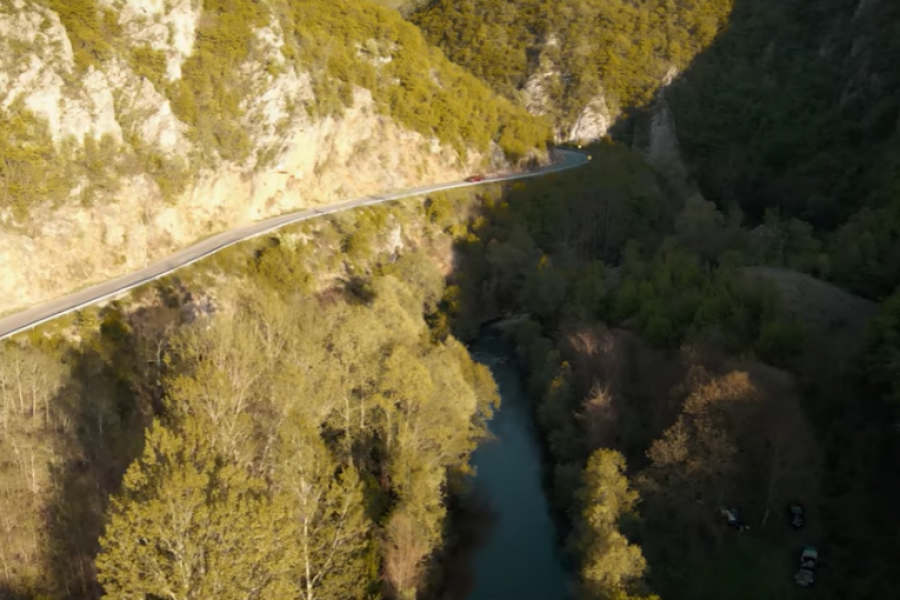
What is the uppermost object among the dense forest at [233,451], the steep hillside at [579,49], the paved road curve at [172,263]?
the steep hillside at [579,49]

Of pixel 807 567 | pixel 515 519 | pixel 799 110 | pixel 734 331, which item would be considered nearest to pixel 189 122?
pixel 515 519

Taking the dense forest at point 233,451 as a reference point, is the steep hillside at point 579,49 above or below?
above

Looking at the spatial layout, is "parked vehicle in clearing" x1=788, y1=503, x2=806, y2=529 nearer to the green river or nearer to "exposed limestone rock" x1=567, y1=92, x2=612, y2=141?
the green river

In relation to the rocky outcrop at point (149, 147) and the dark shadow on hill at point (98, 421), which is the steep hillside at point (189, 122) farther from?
the dark shadow on hill at point (98, 421)

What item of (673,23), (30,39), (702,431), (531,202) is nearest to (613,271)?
(531,202)

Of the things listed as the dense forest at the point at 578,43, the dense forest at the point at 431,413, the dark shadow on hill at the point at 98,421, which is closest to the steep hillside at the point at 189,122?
the dense forest at the point at 431,413

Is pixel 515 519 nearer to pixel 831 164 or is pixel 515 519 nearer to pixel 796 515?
pixel 796 515

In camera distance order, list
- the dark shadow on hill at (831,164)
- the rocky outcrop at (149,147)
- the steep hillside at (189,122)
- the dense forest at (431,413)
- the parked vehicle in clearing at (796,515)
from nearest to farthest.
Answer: the dense forest at (431,413) → the parked vehicle in clearing at (796,515) → the dark shadow on hill at (831,164) → the rocky outcrop at (149,147) → the steep hillside at (189,122)

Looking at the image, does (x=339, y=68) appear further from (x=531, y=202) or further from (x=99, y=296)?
(x=99, y=296)

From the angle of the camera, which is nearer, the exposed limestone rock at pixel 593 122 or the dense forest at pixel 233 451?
the dense forest at pixel 233 451
